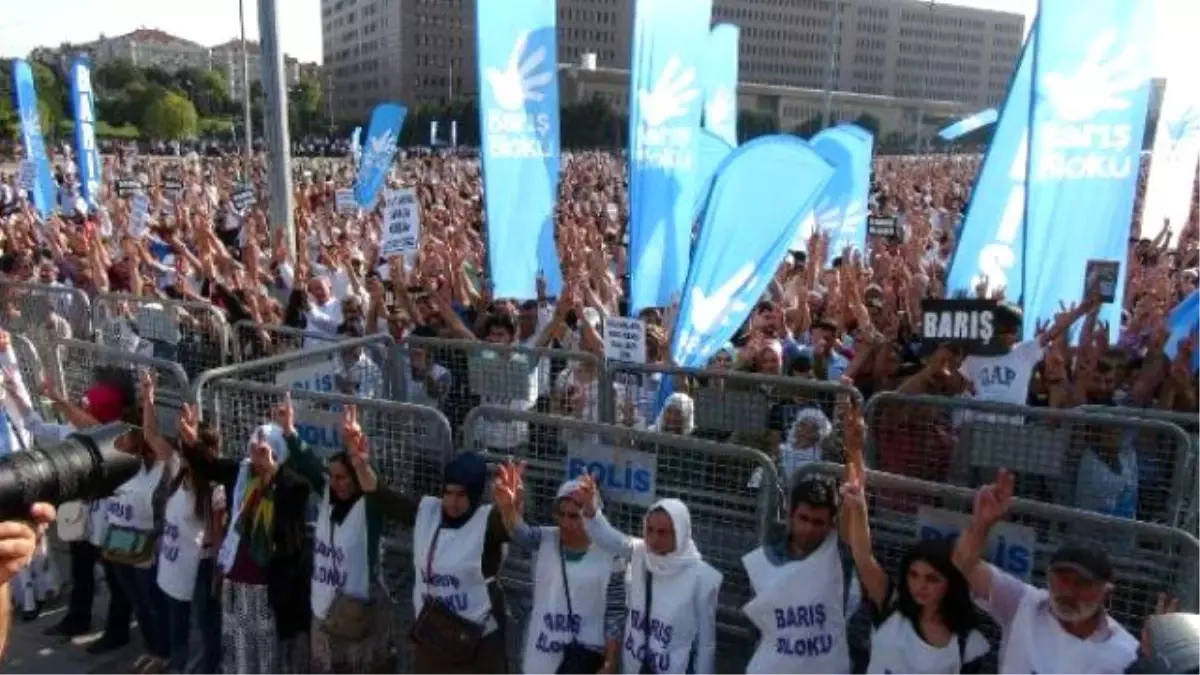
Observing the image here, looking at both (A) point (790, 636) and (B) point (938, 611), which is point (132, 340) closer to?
(A) point (790, 636)

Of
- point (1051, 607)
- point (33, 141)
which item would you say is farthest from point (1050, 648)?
point (33, 141)

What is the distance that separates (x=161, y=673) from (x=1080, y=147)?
6.13 meters

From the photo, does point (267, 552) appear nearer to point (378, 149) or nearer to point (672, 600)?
point (672, 600)

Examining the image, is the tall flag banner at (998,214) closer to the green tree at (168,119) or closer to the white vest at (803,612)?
the white vest at (803,612)

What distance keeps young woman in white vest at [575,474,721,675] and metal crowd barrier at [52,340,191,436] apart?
8.05 feet

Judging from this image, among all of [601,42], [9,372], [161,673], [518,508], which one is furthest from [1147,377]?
[601,42]

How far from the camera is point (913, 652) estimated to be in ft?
11.2

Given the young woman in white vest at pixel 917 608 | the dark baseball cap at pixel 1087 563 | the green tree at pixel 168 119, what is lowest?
the young woman in white vest at pixel 917 608

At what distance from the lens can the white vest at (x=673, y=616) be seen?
12.4 feet

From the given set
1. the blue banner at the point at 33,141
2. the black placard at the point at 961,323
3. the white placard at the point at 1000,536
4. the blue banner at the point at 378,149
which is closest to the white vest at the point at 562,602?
the white placard at the point at 1000,536

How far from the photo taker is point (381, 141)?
15.0 meters

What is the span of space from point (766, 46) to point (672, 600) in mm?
112358

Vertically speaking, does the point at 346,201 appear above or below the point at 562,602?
above

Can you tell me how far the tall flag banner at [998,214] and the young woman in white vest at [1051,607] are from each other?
14.6 ft
